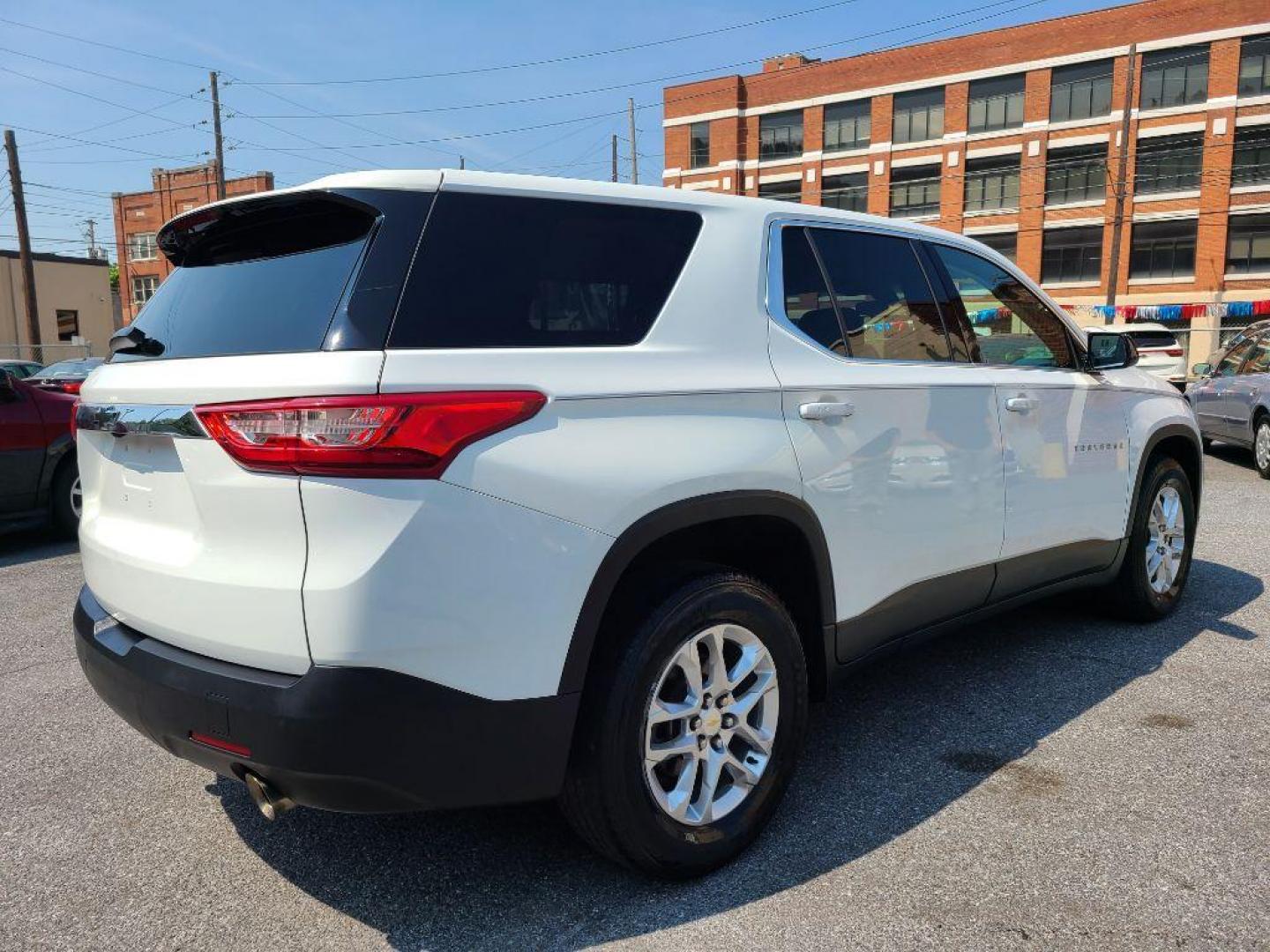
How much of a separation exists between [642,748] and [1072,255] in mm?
47860

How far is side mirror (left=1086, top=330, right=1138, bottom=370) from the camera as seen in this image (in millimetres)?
4223

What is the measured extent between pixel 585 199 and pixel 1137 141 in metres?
47.2

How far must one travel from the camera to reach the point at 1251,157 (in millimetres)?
39594

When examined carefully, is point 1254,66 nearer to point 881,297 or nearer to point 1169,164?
point 1169,164

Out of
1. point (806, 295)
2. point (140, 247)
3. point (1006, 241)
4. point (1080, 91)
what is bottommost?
point (806, 295)

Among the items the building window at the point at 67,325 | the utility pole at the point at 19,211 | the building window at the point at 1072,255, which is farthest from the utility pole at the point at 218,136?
the building window at the point at 1072,255

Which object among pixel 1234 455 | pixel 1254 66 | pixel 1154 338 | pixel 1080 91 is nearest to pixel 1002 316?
pixel 1234 455

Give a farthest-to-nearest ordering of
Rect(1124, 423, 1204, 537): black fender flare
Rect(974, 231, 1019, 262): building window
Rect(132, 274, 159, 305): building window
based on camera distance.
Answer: Rect(132, 274, 159, 305): building window → Rect(974, 231, 1019, 262): building window → Rect(1124, 423, 1204, 537): black fender flare

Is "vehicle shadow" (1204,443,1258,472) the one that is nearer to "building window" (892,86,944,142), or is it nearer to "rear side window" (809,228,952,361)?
"rear side window" (809,228,952,361)

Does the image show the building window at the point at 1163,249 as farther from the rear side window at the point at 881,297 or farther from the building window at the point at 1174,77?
the rear side window at the point at 881,297

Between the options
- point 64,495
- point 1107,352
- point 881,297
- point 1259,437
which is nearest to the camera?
point 881,297

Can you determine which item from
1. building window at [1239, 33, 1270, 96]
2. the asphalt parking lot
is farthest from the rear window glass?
building window at [1239, 33, 1270, 96]

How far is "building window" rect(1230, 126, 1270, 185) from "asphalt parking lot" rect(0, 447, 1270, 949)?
44.4 m

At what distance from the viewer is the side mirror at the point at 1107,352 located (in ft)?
13.9
